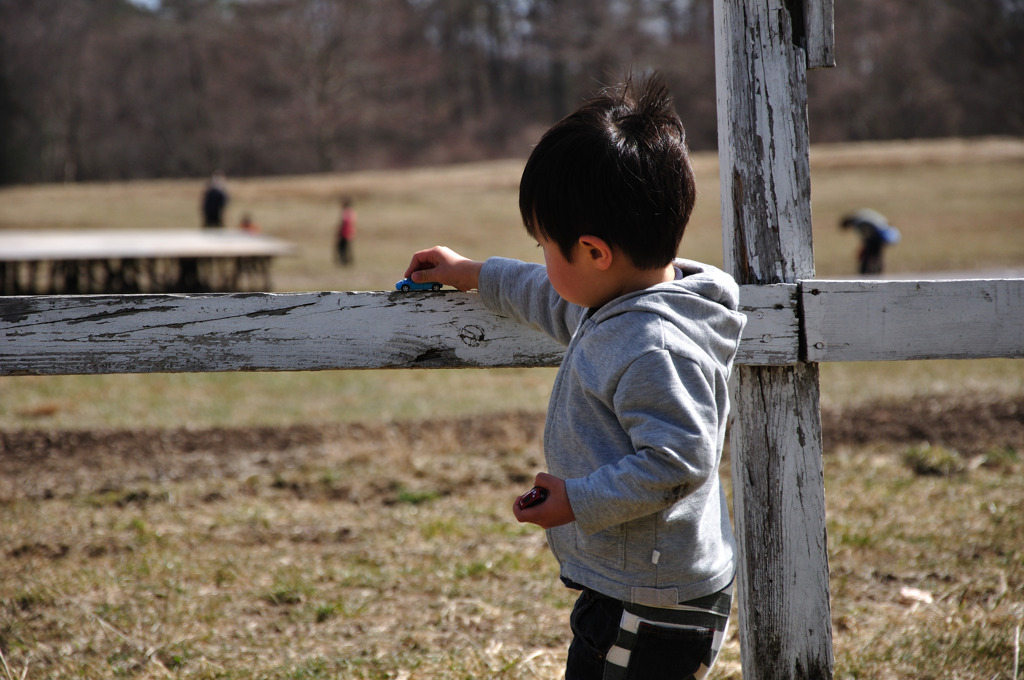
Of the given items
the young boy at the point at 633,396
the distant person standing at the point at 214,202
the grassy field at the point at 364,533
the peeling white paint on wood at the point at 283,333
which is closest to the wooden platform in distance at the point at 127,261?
the distant person standing at the point at 214,202

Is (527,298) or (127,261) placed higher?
(527,298)

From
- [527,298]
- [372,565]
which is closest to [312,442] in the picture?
[372,565]

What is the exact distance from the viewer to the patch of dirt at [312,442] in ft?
15.0

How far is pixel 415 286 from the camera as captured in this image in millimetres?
2004

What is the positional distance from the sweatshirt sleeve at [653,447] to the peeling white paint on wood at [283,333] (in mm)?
545

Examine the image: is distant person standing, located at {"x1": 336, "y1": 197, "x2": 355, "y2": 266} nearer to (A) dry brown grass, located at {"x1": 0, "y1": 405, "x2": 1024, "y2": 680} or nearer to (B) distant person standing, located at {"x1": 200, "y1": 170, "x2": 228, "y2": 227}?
(B) distant person standing, located at {"x1": 200, "y1": 170, "x2": 228, "y2": 227}

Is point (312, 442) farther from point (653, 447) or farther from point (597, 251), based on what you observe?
point (653, 447)

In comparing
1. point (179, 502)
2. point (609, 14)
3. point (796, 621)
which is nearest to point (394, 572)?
point (179, 502)

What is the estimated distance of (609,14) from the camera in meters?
58.8

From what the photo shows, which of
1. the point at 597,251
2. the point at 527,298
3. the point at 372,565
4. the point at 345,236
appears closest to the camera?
the point at 597,251

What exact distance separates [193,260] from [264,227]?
1240 cm

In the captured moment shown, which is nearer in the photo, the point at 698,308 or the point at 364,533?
the point at 698,308

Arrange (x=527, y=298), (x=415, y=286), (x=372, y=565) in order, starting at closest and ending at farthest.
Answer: (x=527, y=298), (x=415, y=286), (x=372, y=565)

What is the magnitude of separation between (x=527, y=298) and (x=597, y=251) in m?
0.37
